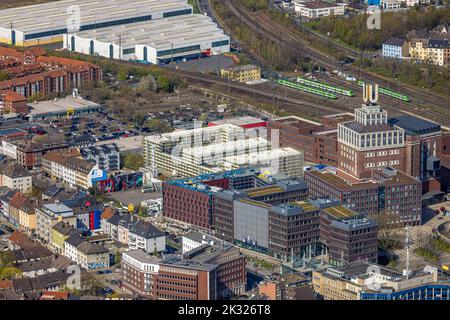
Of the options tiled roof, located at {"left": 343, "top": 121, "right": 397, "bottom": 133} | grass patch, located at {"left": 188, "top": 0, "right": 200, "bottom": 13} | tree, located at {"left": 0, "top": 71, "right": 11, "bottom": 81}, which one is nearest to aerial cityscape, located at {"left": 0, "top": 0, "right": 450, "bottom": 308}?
tiled roof, located at {"left": 343, "top": 121, "right": 397, "bottom": 133}

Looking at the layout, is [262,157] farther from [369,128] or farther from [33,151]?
[33,151]

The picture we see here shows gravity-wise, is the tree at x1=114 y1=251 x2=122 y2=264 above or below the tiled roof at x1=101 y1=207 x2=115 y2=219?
below

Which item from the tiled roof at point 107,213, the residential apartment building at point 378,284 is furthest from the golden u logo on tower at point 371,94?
the residential apartment building at point 378,284

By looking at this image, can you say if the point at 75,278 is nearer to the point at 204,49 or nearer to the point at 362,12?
the point at 204,49

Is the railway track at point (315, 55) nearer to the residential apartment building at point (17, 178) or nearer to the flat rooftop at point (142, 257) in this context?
the residential apartment building at point (17, 178)

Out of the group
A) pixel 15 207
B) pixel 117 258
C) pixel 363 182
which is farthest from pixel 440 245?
pixel 15 207

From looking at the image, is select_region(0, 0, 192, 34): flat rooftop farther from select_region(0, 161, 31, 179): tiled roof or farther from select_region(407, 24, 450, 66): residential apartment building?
select_region(0, 161, 31, 179): tiled roof

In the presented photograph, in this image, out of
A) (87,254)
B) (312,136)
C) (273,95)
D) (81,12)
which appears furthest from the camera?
(81,12)

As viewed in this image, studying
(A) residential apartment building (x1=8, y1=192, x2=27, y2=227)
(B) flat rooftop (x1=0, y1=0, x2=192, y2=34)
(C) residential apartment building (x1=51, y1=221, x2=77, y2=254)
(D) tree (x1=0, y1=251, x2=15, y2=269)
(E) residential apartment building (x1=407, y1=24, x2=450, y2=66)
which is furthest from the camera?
(B) flat rooftop (x1=0, y1=0, x2=192, y2=34)
